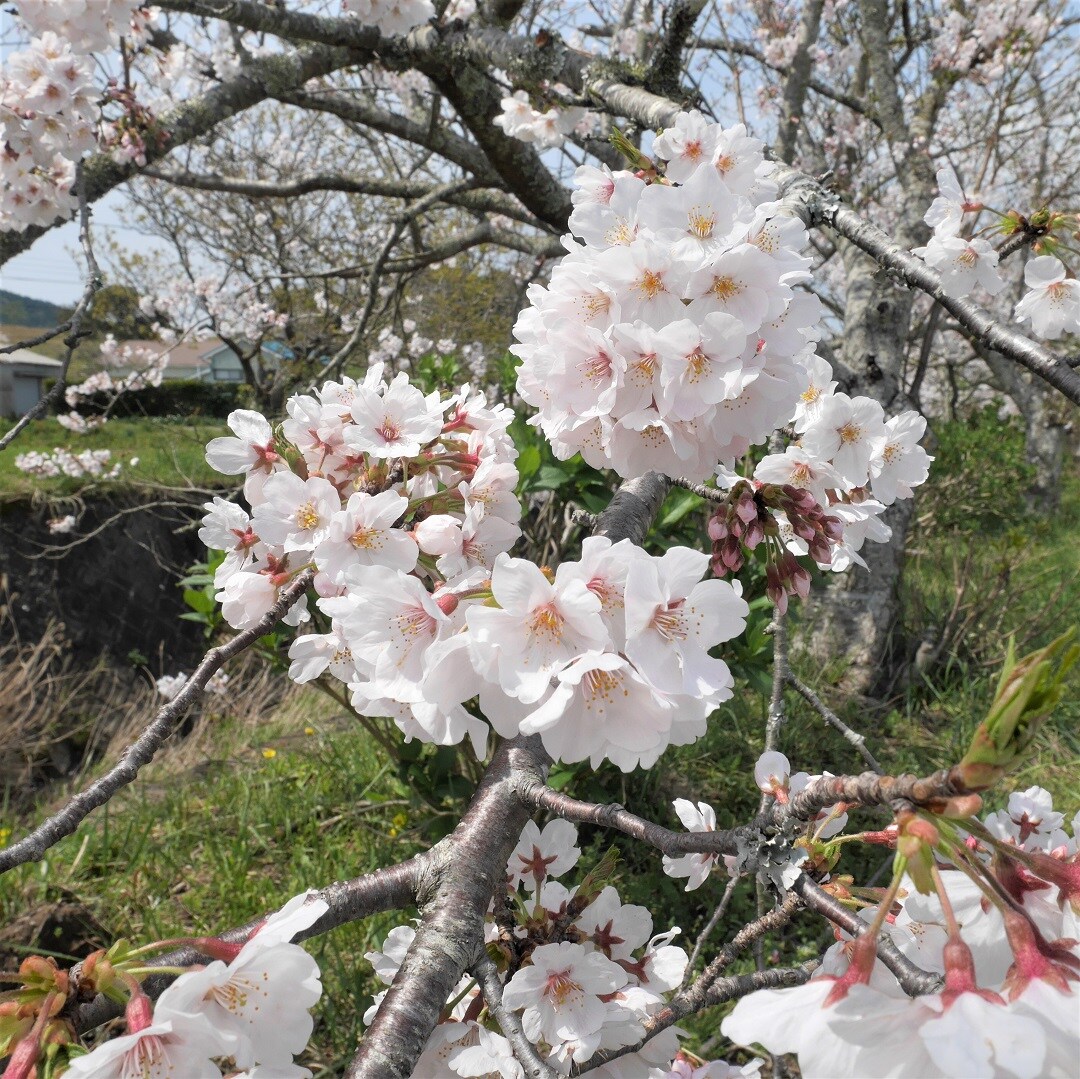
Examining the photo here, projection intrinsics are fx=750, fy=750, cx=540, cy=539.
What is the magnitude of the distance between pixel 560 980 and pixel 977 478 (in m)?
7.36

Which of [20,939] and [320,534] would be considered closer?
[320,534]

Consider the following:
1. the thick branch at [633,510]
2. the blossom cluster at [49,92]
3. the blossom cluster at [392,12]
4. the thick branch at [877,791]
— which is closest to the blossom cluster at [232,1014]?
the thick branch at [877,791]

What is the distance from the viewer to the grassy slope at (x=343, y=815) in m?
2.54

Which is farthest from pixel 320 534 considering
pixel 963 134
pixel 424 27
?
pixel 963 134

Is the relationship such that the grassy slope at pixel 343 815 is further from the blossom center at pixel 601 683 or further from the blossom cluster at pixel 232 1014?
the blossom center at pixel 601 683

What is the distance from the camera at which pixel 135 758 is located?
903mm

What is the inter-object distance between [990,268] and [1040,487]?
859cm

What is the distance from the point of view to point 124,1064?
1.90ft

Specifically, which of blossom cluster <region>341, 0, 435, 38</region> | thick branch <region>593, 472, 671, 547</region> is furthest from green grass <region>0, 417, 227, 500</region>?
thick branch <region>593, 472, 671, 547</region>

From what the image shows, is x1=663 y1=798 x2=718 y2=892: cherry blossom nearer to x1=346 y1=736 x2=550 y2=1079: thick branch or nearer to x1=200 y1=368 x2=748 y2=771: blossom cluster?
x1=346 y1=736 x2=550 y2=1079: thick branch

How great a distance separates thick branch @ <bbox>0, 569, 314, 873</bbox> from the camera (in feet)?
2.68

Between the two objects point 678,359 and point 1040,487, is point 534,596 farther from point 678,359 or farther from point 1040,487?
point 1040,487

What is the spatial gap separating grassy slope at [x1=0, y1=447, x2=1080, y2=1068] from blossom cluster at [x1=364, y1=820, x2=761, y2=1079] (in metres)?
1.18

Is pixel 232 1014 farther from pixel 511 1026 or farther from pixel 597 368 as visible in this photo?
pixel 597 368
